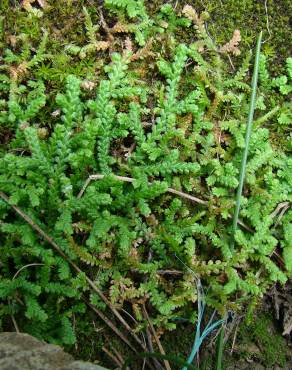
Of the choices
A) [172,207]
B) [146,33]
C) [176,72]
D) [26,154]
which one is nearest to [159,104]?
[176,72]

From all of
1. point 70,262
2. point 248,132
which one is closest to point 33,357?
point 70,262

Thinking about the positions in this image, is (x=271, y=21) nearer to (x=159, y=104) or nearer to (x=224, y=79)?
(x=224, y=79)

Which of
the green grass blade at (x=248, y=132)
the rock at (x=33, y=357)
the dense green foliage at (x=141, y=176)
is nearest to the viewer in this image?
the rock at (x=33, y=357)

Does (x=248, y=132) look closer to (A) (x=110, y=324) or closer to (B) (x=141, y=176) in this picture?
(B) (x=141, y=176)

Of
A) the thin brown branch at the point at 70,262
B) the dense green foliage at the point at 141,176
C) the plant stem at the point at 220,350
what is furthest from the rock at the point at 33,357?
the plant stem at the point at 220,350

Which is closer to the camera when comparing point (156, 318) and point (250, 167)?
point (156, 318)

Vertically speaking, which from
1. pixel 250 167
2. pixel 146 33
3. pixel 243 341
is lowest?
Answer: pixel 243 341

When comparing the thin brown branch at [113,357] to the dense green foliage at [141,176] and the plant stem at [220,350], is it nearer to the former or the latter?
the dense green foliage at [141,176]
